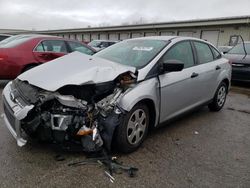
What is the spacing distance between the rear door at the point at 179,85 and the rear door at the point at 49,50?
13.6ft

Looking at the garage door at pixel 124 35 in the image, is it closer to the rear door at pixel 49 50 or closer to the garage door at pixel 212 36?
the garage door at pixel 212 36

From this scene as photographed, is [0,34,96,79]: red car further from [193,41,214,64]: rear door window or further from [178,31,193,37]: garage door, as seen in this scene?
[178,31,193,37]: garage door

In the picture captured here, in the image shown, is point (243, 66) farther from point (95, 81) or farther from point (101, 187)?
point (101, 187)

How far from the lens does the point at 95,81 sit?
10.4 ft

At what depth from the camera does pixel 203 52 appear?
504 cm

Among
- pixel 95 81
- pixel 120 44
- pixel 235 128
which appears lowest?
pixel 235 128

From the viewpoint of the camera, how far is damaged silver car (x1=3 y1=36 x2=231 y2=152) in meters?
3.00

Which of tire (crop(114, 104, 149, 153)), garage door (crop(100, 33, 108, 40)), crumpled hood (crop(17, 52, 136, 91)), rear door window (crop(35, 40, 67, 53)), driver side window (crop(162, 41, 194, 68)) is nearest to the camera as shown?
crumpled hood (crop(17, 52, 136, 91))

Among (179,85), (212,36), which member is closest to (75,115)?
(179,85)

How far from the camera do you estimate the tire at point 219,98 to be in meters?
5.48

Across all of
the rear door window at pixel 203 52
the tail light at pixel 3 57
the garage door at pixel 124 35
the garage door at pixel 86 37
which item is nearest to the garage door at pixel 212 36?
the garage door at pixel 124 35

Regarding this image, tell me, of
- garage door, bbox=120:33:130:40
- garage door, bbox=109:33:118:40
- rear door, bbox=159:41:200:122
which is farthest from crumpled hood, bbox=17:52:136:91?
garage door, bbox=109:33:118:40

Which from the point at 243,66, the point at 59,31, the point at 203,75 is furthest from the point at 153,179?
the point at 59,31

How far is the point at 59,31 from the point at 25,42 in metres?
40.1
